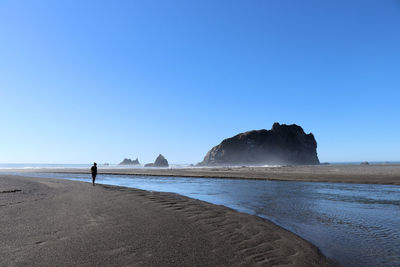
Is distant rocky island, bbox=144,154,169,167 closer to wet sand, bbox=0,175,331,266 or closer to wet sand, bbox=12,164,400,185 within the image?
wet sand, bbox=12,164,400,185

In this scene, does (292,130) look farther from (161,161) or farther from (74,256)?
(74,256)

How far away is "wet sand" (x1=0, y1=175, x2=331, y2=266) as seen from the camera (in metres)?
4.77

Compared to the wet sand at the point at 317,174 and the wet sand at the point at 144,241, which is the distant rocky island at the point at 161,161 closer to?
the wet sand at the point at 317,174

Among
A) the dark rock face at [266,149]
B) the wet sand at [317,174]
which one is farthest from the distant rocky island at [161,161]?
the wet sand at [317,174]

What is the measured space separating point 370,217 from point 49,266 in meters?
12.4

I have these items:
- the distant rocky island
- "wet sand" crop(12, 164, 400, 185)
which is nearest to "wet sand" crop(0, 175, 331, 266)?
"wet sand" crop(12, 164, 400, 185)

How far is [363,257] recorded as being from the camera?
18.5 ft

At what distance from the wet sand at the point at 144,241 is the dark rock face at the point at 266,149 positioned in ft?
584

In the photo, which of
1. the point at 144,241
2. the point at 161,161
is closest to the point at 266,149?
the point at 161,161

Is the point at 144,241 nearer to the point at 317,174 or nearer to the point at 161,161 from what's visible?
the point at 317,174

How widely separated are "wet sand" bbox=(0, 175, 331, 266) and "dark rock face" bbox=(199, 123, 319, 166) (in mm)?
177914

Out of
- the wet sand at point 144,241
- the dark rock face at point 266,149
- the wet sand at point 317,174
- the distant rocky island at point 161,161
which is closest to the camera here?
the wet sand at point 144,241

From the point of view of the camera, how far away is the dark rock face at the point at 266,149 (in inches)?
7347

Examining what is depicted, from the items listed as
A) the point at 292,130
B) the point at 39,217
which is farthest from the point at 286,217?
the point at 292,130
